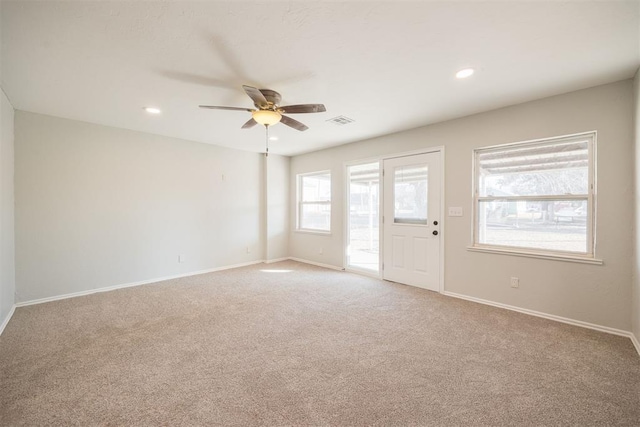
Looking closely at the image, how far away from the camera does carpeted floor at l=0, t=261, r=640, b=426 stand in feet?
5.27

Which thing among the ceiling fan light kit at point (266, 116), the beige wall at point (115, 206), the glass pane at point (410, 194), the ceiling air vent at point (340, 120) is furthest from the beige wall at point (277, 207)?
the ceiling fan light kit at point (266, 116)

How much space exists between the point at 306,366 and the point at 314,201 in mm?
4153

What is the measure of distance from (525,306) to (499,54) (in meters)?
2.76

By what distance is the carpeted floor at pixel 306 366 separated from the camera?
161cm

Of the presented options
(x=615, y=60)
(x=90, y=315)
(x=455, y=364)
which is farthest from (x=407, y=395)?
(x=90, y=315)

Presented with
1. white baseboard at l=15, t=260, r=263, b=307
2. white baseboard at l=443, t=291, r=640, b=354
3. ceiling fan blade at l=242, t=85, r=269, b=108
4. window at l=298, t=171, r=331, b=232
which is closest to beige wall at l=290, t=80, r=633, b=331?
white baseboard at l=443, t=291, r=640, b=354

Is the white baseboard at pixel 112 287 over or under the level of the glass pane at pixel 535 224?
under

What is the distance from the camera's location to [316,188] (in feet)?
19.6

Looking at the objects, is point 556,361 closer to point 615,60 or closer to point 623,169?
point 623,169

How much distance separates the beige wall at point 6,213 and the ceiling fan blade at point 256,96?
2.74 meters

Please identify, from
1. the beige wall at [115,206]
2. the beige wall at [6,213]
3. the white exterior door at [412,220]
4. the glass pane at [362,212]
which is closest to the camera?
the beige wall at [6,213]

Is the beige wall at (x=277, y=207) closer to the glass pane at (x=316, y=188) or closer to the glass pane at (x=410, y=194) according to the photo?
the glass pane at (x=316, y=188)

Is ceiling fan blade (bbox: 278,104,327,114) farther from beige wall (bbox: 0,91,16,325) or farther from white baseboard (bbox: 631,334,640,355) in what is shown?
white baseboard (bbox: 631,334,640,355)

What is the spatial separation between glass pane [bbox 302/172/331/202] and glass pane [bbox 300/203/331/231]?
0.48 ft
